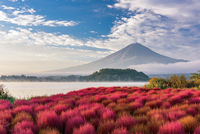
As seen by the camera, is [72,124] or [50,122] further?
[50,122]

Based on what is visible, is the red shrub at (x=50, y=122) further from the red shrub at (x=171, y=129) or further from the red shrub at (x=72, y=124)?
the red shrub at (x=171, y=129)

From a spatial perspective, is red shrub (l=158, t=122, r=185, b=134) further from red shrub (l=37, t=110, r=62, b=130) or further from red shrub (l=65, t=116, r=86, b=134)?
red shrub (l=37, t=110, r=62, b=130)

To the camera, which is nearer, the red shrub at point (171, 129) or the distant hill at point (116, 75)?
the red shrub at point (171, 129)

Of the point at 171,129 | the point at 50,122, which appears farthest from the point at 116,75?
the point at 171,129

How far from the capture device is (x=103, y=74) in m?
75.4

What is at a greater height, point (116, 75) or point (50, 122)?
point (50, 122)

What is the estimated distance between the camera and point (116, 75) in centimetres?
7962

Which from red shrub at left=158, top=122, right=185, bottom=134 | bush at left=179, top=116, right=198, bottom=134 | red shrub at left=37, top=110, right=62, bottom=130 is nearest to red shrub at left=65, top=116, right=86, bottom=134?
red shrub at left=37, top=110, right=62, bottom=130

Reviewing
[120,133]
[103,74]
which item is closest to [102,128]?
[120,133]

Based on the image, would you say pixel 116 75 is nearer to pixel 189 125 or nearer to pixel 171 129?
pixel 189 125

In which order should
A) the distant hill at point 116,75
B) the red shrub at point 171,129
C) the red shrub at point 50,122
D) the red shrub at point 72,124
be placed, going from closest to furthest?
the red shrub at point 171,129 → the red shrub at point 72,124 → the red shrub at point 50,122 → the distant hill at point 116,75

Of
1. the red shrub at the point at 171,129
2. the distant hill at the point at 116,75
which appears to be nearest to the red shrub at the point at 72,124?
→ the red shrub at the point at 171,129

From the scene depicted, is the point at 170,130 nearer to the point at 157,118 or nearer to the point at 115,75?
the point at 157,118

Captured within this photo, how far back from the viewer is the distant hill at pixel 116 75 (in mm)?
75188
